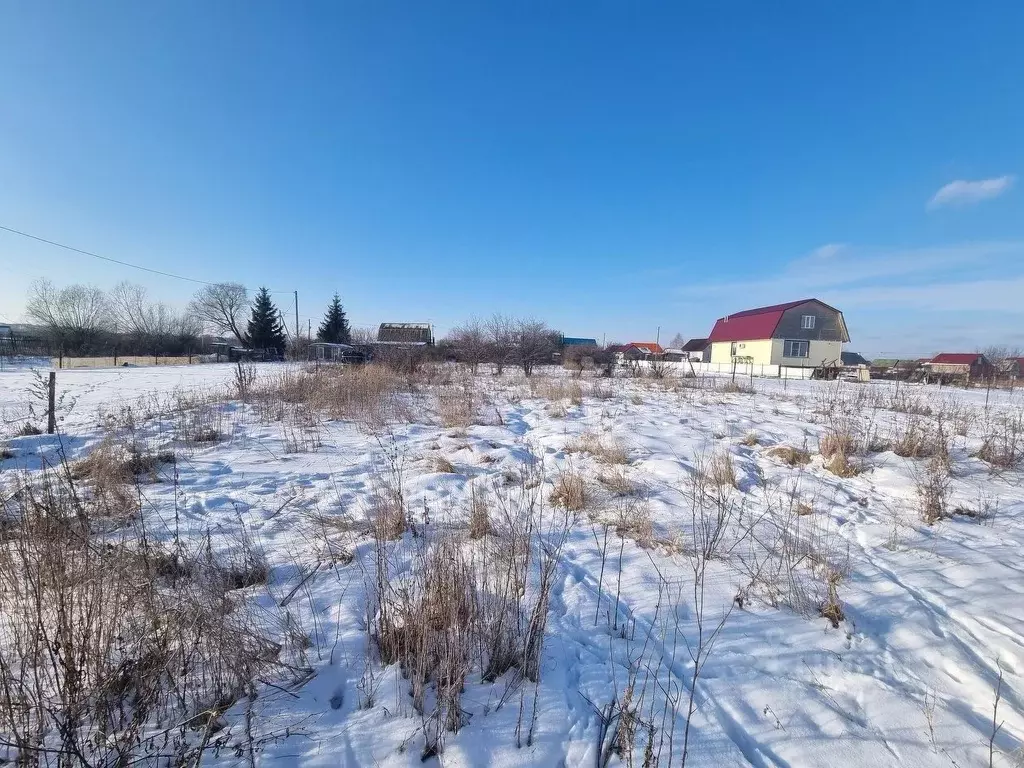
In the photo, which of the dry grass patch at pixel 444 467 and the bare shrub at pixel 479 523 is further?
the dry grass patch at pixel 444 467

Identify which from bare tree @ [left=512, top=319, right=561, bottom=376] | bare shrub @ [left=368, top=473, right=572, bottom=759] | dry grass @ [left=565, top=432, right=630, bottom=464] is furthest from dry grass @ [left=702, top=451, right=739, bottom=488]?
bare tree @ [left=512, top=319, right=561, bottom=376]

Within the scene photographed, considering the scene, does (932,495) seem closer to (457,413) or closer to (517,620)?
(517,620)

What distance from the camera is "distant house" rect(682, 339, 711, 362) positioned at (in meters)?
42.6

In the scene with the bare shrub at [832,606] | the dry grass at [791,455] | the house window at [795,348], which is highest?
the house window at [795,348]

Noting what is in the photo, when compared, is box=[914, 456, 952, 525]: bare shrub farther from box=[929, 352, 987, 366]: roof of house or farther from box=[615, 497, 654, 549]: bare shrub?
box=[929, 352, 987, 366]: roof of house

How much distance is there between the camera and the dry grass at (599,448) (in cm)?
483

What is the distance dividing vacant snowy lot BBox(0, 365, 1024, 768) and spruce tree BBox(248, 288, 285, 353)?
147 ft

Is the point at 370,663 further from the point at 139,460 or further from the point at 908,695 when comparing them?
the point at 139,460

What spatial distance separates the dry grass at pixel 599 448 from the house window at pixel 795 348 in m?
34.4

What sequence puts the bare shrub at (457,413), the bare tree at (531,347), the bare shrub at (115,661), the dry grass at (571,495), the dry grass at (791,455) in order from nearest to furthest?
the bare shrub at (115,661) → the dry grass at (571,495) → the dry grass at (791,455) → the bare shrub at (457,413) → the bare tree at (531,347)

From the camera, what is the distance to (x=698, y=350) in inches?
1955

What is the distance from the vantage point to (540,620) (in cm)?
180

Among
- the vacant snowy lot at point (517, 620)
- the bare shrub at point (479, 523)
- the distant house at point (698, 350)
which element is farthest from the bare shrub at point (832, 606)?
the distant house at point (698, 350)

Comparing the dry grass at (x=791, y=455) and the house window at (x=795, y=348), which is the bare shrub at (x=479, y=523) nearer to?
the dry grass at (x=791, y=455)
